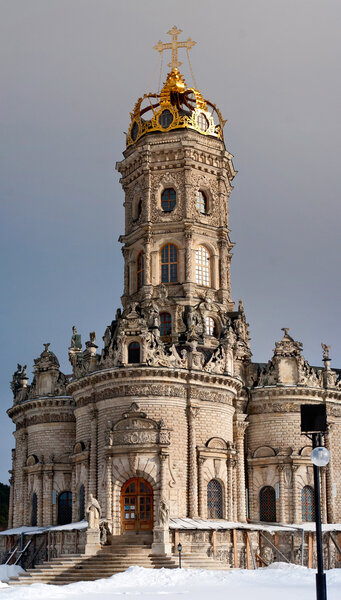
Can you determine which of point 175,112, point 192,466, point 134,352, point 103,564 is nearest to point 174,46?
point 175,112

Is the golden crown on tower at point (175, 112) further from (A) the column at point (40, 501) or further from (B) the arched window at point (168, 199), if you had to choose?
(A) the column at point (40, 501)

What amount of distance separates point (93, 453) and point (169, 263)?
13.5 meters

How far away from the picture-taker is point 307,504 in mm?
53125

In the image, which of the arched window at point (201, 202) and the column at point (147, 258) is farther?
the arched window at point (201, 202)

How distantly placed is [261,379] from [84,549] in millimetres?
16998

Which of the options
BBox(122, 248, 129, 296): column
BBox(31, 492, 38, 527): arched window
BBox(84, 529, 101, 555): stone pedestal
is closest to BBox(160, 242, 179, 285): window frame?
BBox(122, 248, 129, 296): column

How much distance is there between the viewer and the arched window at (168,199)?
55.9 metres

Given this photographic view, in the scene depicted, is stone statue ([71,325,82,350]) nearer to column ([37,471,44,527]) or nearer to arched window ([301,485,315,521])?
column ([37,471,44,527])

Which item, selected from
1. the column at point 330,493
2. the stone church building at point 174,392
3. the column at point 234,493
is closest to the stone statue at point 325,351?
the stone church building at point 174,392

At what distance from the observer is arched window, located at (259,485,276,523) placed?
175 feet

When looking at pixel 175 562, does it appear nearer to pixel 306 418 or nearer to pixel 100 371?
pixel 100 371

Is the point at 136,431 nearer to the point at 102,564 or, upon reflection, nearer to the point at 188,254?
the point at 102,564

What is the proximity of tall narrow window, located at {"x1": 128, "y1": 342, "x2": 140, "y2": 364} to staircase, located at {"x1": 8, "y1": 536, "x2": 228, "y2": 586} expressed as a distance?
1029 centimetres

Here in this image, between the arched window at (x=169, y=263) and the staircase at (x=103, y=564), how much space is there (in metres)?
17.9
